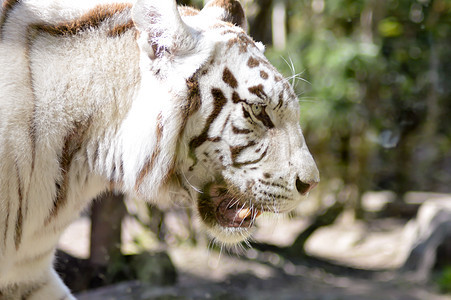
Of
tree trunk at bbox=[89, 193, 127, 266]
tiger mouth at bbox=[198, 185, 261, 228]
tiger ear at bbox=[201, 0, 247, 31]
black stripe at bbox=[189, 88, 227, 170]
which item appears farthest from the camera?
tree trunk at bbox=[89, 193, 127, 266]

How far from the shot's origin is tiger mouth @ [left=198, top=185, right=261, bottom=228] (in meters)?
1.94

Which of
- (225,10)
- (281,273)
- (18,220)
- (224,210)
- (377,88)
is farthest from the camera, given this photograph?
(377,88)

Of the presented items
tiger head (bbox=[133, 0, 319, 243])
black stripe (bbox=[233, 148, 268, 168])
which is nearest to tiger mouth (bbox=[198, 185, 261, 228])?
tiger head (bbox=[133, 0, 319, 243])

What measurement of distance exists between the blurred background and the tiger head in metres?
1.54

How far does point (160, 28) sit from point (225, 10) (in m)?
0.46

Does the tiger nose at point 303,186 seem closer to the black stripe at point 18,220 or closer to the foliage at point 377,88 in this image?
the black stripe at point 18,220

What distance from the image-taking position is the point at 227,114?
181cm

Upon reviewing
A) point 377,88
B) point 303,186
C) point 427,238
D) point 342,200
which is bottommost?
point 342,200

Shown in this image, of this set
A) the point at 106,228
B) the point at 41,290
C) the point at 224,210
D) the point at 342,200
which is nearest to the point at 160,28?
the point at 224,210

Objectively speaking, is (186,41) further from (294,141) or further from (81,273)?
(81,273)

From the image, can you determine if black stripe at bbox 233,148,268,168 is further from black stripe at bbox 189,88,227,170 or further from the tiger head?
black stripe at bbox 189,88,227,170

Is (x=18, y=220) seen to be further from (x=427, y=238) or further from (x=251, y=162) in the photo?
(x=427, y=238)

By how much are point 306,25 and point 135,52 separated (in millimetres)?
4987

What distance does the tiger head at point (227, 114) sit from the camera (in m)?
1.76
